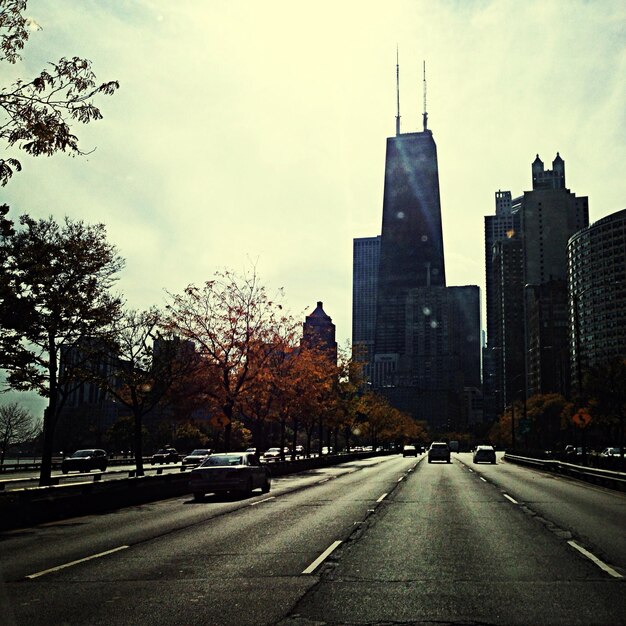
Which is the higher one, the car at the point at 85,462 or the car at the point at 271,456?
the car at the point at 85,462

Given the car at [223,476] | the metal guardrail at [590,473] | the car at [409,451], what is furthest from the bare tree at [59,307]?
the car at [409,451]

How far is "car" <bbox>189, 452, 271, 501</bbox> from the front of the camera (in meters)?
21.9

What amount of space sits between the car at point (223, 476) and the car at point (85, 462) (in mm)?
25679

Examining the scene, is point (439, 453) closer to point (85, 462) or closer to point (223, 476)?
point (85, 462)

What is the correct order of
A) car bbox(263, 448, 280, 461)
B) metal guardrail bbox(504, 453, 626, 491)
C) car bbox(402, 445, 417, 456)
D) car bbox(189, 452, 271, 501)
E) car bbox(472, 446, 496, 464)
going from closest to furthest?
car bbox(189, 452, 271, 501) → metal guardrail bbox(504, 453, 626, 491) → car bbox(472, 446, 496, 464) → car bbox(263, 448, 280, 461) → car bbox(402, 445, 417, 456)

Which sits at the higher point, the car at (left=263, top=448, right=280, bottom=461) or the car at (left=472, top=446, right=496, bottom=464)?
the car at (left=472, top=446, right=496, bottom=464)

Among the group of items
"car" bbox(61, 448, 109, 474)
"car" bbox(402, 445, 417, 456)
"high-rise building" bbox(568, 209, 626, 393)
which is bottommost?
"car" bbox(402, 445, 417, 456)

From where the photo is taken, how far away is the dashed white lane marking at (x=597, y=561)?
8961 mm

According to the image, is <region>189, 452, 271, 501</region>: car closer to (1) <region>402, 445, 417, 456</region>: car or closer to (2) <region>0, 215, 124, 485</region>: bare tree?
(2) <region>0, 215, 124, 485</region>: bare tree

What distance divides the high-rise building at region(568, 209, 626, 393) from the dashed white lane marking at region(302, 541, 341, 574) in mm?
145630

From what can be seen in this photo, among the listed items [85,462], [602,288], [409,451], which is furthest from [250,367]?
[602,288]

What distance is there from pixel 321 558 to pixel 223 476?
40.4 feet

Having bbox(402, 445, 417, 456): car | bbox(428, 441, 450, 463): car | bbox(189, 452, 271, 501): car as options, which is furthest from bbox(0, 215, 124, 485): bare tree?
bbox(402, 445, 417, 456): car

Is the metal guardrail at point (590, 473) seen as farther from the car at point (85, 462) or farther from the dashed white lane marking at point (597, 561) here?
the car at point (85, 462)
